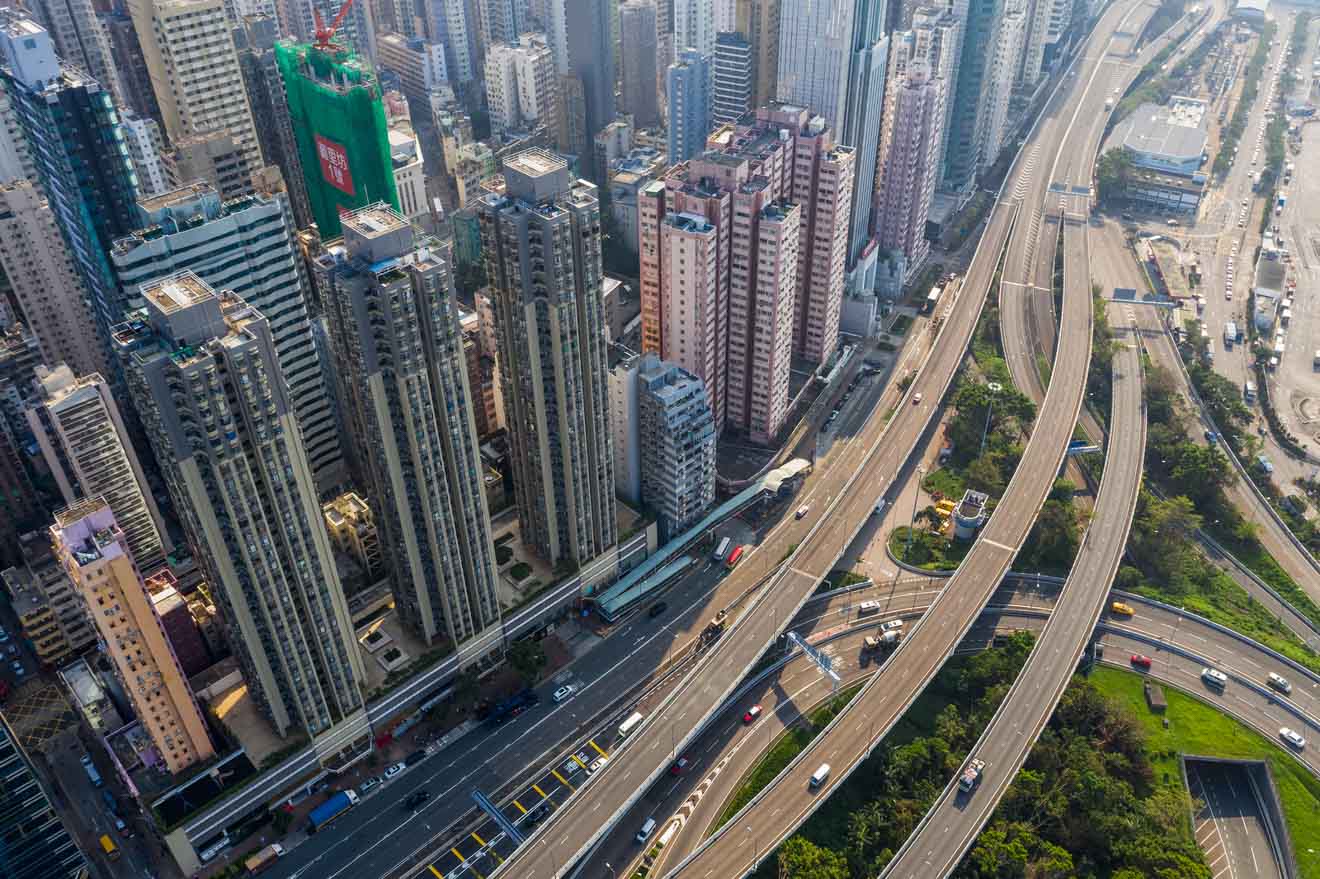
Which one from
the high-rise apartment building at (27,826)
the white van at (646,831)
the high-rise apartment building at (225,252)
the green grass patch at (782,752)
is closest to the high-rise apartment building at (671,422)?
the green grass patch at (782,752)

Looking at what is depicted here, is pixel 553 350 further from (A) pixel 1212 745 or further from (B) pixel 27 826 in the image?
(A) pixel 1212 745

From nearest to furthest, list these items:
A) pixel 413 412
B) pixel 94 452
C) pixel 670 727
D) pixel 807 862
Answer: pixel 413 412, pixel 807 862, pixel 670 727, pixel 94 452

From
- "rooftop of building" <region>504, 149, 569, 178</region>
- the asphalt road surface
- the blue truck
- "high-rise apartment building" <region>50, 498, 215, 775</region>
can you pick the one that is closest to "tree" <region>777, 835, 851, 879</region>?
the asphalt road surface

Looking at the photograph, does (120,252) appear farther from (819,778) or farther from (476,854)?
(819,778)

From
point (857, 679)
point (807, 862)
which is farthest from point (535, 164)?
point (807, 862)

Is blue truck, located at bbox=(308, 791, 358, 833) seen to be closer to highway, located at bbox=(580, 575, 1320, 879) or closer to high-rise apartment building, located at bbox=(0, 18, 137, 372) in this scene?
highway, located at bbox=(580, 575, 1320, 879)

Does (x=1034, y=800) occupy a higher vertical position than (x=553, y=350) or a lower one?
lower
